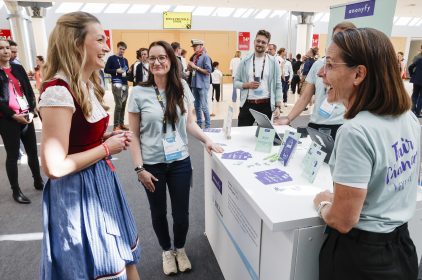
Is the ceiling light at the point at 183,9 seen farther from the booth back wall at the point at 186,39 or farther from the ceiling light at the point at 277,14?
the ceiling light at the point at 277,14

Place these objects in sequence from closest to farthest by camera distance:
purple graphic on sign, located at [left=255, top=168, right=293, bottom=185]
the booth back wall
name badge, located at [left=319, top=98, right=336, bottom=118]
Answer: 1. purple graphic on sign, located at [left=255, top=168, right=293, bottom=185]
2. name badge, located at [left=319, top=98, right=336, bottom=118]
3. the booth back wall

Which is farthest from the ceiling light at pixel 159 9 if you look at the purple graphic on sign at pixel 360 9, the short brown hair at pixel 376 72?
the short brown hair at pixel 376 72

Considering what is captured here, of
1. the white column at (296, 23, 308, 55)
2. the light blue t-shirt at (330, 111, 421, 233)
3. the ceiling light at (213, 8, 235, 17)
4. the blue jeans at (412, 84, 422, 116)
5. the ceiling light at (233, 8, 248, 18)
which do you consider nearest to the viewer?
the light blue t-shirt at (330, 111, 421, 233)

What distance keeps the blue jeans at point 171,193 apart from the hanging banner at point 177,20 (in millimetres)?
9871

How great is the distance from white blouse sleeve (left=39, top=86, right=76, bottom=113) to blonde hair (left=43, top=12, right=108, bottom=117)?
1.3 inches

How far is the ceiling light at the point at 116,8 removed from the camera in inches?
Answer: 440

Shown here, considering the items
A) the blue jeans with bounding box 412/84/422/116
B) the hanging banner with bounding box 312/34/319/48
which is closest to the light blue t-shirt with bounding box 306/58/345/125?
the blue jeans with bounding box 412/84/422/116

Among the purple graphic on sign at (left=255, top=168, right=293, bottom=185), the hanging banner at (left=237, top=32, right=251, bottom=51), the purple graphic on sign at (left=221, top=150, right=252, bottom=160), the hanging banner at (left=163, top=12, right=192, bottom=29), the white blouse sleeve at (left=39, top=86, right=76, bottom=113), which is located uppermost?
the hanging banner at (left=163, top=12, right=192, bottom=29)

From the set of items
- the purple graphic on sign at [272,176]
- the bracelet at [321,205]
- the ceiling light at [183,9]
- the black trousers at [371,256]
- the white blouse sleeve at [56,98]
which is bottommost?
the black trousers at [371,256]

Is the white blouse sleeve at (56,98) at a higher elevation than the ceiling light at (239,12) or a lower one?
lower

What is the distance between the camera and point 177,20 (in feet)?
35.3

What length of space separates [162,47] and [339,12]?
275 cm

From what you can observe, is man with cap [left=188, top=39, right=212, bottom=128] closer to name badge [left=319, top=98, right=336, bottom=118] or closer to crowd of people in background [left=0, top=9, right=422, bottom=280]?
name badge [left=319, top=98, right=336, bottom=118]

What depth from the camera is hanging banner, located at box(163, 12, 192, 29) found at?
10.6m
